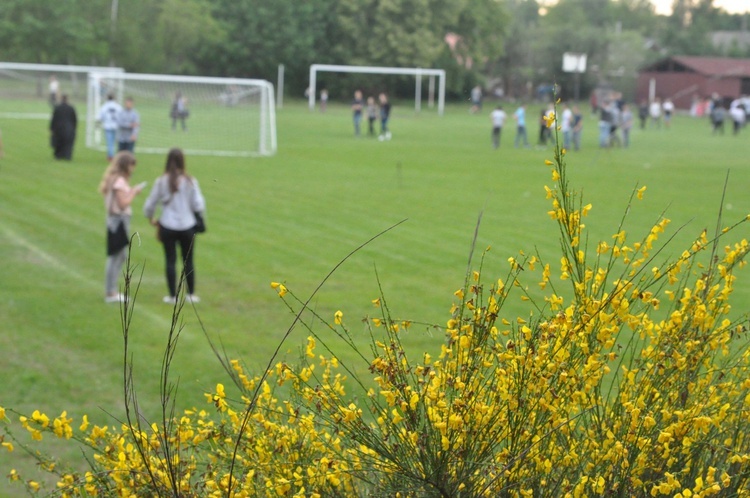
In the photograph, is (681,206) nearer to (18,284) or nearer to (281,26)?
(18,284)

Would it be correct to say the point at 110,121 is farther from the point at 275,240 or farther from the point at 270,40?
the point at 270,40

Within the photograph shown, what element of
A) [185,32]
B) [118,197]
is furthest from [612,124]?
[185,32]

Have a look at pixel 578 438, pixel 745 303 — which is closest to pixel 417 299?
pixel 745 303

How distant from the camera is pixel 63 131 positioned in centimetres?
2716

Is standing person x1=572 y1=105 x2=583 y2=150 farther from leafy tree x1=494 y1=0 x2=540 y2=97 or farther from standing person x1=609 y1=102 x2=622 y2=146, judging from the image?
leafy tree x1=494 y1=0 x2=540 y2=97

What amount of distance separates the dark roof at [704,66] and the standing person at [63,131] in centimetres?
6167

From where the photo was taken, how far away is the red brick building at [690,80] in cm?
7888

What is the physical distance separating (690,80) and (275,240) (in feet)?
228

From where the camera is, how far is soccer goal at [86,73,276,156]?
107 ft

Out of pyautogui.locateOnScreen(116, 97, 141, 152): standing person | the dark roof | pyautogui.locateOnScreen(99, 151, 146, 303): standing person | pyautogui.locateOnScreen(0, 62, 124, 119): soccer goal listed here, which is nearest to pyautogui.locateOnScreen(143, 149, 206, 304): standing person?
pyautogui.locateOnScreen(99, 151, 146, 303): standing person

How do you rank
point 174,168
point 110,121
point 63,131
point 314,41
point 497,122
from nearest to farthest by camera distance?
point 174,168 < point 63,131 < point 110,121 < point 497,122 < point 314,41

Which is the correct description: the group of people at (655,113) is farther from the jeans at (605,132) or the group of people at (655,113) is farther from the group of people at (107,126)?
the group of people at (107,126)

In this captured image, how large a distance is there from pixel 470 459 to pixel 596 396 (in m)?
0.62

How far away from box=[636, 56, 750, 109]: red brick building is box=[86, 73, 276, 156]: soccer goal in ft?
161
